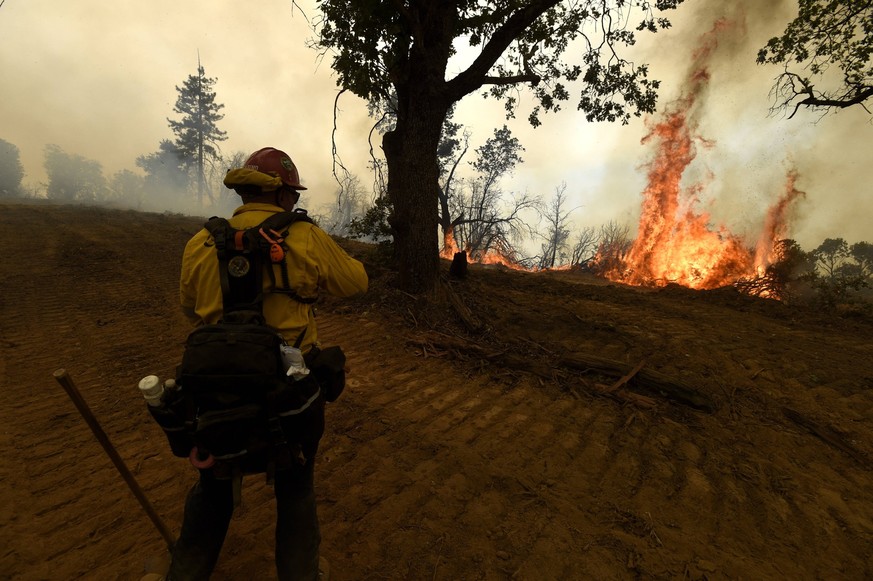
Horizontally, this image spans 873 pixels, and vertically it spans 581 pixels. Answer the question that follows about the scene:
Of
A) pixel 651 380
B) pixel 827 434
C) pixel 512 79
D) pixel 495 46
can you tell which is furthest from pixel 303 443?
pixel 512 79

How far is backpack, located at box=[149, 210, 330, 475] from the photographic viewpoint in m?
1.55

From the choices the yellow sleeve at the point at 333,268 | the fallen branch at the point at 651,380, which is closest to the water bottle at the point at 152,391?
the yellow sleeve at the point at 333,268

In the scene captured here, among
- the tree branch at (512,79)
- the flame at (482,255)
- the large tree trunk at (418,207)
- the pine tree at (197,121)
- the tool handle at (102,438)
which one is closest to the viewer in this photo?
the tool handle at (102,438)

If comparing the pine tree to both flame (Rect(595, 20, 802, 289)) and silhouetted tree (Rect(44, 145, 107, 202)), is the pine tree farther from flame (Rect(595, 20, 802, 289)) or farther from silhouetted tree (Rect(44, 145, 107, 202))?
flame (Rect(595, 20, 802, 289))

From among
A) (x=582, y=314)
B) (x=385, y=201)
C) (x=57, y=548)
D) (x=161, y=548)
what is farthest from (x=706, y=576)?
(x=385, y=201)

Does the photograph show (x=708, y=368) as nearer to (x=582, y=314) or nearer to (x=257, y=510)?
(x=582, y=314)

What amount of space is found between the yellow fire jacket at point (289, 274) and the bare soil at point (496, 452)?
1563mm

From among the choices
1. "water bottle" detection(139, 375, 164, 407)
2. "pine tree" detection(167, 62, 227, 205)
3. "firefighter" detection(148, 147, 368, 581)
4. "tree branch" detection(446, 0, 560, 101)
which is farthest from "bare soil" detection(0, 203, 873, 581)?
"pine tree" detection(167, 62, 227, 205)

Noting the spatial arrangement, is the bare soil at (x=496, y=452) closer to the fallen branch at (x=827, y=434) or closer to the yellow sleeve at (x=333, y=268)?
the fallen branch at (x=827, y=434)

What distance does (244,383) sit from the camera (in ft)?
5.09

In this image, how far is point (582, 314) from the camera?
7.41 meters

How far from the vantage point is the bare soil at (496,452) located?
233 centimetres

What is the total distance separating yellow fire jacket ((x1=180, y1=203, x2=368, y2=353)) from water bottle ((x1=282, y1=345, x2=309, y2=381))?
0.65 ft

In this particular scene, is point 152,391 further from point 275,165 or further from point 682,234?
point 682,234
